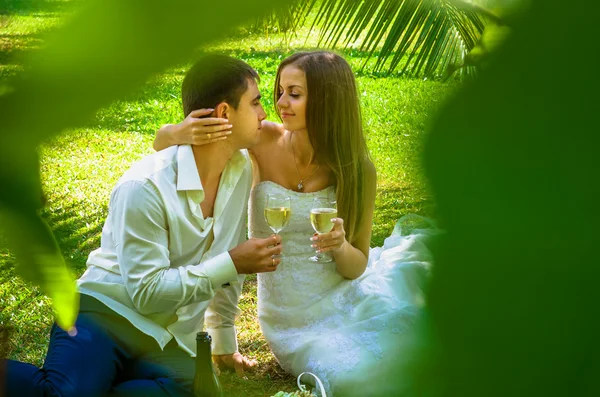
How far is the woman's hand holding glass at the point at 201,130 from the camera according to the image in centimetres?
200

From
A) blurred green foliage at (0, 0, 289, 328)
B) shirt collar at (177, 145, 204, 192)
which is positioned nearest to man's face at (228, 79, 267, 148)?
shirt collar at (177, 145, 204, 192)

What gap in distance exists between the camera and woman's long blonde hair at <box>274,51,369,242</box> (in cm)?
256

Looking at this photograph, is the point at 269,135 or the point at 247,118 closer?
the point at 247,118

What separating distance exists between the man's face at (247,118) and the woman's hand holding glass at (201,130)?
34 mm

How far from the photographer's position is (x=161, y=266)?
6.82 feet

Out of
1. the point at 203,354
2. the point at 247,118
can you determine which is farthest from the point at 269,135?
the point at 203,354

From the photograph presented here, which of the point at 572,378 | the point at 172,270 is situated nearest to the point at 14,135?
the point at 572,378

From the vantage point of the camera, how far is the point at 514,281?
112 mm

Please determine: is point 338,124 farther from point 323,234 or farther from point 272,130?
point 323,234

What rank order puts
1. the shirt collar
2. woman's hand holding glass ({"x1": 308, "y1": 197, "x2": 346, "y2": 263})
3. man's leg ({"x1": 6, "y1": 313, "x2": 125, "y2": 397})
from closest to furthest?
1. man's leg ({"x1": 6, "y1": 313, "x2": 125, "y2": 397})
2. the shirt collar
3. woman's hand holding glass ({"x1": 308, "y1": 197, "x2": 346, "y2": 263})

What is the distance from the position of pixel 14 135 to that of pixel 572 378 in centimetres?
11

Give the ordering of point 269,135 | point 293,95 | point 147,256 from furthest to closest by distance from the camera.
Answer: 1. point 269,135
2. point 293,95
3. point 147,256

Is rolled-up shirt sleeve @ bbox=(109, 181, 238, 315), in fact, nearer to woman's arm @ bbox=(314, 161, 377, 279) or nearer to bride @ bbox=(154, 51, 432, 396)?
bride @ bbox=(154, 51, 432, 396)

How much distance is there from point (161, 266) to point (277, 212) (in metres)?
0.53
